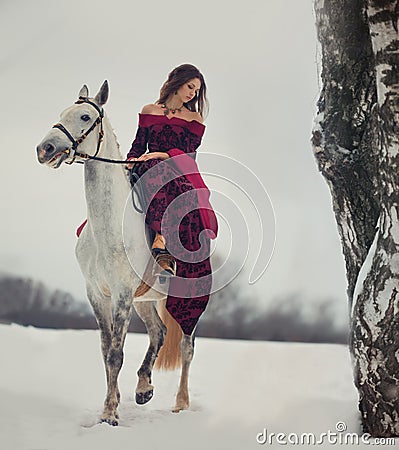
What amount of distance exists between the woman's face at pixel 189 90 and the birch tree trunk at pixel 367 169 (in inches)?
14.3

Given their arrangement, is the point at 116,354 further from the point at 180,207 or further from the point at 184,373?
the point at 180,207

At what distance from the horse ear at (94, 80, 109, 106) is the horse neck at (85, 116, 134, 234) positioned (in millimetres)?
45

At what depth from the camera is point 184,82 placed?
2.20m

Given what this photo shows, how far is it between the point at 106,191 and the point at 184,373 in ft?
1.83

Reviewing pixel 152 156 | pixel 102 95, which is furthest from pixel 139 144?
pixel 102 95

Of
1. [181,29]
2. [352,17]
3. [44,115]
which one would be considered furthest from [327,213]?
[44,115]

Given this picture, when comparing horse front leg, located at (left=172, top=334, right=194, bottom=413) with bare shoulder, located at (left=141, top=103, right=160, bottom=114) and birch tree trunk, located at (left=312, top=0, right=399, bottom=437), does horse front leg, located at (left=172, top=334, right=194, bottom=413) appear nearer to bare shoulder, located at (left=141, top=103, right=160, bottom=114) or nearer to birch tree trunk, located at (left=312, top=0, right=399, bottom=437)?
birch tree trunk, located at (left=312, top=0, right=399, bottom=437)

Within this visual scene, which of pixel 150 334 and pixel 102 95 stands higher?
pixel 102 95

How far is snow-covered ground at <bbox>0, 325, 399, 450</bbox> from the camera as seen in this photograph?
Answer: 2.06 m

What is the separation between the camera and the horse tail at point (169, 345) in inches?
83.4

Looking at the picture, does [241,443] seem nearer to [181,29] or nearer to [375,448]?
[375,448]

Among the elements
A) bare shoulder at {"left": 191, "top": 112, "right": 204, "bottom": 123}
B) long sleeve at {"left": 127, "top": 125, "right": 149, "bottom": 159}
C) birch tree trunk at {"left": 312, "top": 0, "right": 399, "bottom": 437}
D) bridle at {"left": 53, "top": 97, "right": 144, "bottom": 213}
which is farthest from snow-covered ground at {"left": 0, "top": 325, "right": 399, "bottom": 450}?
bare shoulder at {"left": 191, "top": 112, "right": 204, "bottom": 123}

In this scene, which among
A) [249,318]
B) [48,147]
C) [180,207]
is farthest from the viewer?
[249,318]
